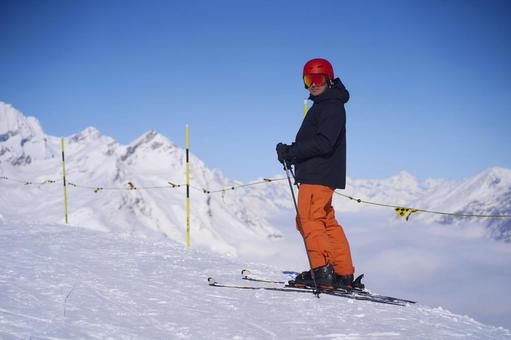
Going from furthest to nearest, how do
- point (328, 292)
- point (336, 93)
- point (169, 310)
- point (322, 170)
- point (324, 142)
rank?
1. point (336, 93)
2. point (322, 170)
3. point (324, 142)
4. point (328, 292)
5. point (169, 310)

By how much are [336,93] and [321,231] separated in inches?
70.5

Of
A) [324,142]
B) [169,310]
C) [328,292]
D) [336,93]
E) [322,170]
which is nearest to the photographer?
[169,310]

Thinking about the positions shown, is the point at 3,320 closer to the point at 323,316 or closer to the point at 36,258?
the point at 323,316

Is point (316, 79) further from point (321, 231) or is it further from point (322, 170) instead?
point (321, 231)

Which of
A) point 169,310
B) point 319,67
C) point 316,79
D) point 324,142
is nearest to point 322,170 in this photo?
point 324,142

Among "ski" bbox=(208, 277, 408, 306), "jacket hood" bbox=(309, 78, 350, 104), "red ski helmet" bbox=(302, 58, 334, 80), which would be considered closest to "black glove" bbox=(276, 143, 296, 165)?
"jacket hood" bbox=(309, 78, 350, 104)

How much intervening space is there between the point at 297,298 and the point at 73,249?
15.1 feet

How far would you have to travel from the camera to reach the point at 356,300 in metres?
5.09

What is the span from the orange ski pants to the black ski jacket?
16 centimetres

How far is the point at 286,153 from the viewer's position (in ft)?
18.9

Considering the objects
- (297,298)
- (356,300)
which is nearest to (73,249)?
(297,298)

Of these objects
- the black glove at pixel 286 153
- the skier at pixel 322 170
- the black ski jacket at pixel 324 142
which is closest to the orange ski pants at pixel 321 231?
the skier at pixel 322 170

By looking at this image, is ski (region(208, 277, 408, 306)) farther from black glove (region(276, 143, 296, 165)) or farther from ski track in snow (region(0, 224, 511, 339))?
black glove (region(276, 143, 296, 165))

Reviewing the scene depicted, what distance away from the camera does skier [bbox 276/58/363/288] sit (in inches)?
218
